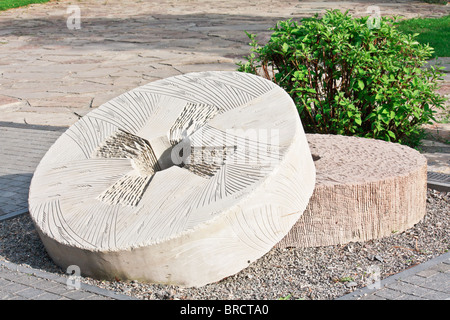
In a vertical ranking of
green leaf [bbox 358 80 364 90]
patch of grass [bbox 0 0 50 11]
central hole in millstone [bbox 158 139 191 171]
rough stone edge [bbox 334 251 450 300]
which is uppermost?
patch of grass [bbox 0 0 50 11]

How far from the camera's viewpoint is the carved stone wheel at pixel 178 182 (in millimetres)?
3113

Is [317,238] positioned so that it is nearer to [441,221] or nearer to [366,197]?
[366,197]

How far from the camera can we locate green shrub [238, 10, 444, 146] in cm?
473

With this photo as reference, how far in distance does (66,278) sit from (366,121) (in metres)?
2.74

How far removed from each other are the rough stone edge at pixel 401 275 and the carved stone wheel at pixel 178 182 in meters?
0.52

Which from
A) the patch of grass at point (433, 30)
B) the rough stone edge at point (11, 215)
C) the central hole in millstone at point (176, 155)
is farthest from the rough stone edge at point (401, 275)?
the patch of grass at point (433, 30)

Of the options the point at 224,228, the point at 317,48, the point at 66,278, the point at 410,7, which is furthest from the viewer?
the point at 410,7

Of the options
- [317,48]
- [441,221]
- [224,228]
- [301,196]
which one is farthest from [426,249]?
[317,48]

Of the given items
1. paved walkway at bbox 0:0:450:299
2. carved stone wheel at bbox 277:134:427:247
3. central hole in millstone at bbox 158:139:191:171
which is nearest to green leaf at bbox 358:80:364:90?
carved stone wheel at bbox 277:134:427:247

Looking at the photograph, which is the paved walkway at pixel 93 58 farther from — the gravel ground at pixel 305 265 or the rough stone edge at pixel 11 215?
the gravel ground at pixel 305 265

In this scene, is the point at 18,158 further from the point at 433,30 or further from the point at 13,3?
the point at 13,3

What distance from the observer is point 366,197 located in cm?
366

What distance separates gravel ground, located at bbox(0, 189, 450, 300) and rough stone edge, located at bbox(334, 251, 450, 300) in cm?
11

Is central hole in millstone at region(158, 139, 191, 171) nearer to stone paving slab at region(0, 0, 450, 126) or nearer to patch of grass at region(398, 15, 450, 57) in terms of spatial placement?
stone paving slab at region(0, 0, 450, 126)
